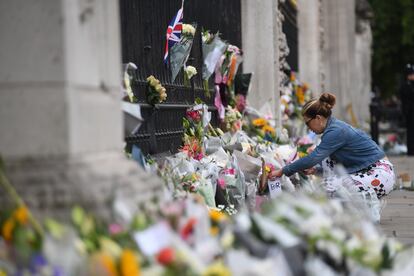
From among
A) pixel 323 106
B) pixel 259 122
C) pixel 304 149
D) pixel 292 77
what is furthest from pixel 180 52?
pixel 292 77

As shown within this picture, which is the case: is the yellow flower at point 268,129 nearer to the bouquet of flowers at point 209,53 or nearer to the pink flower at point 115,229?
the bouquet of flowers at point 209,53

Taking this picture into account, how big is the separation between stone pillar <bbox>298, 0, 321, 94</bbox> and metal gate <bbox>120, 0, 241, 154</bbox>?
9.22 m

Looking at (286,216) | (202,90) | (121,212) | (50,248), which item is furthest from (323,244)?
(202,90)

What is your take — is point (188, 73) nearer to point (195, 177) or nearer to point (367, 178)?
point (367, 178)

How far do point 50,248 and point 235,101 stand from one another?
27.0 ft

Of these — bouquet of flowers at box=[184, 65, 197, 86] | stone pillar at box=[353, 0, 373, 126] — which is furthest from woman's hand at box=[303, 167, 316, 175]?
stone pillar at box=[353, 0, 373, 126]

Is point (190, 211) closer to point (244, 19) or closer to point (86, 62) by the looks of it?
point (86, 62)

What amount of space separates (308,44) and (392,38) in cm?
2045

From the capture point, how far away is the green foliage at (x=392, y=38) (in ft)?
124

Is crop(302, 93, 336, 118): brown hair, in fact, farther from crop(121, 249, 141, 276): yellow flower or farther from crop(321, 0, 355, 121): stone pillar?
crop(321, 0, 355, 121): stone pillar

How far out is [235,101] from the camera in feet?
39.0

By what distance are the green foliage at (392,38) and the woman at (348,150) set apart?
28.6 m

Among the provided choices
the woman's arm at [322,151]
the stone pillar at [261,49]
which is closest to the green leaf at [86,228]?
the woman's arm at [322,151]

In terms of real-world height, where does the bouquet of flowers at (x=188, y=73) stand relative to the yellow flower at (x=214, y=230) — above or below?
above
